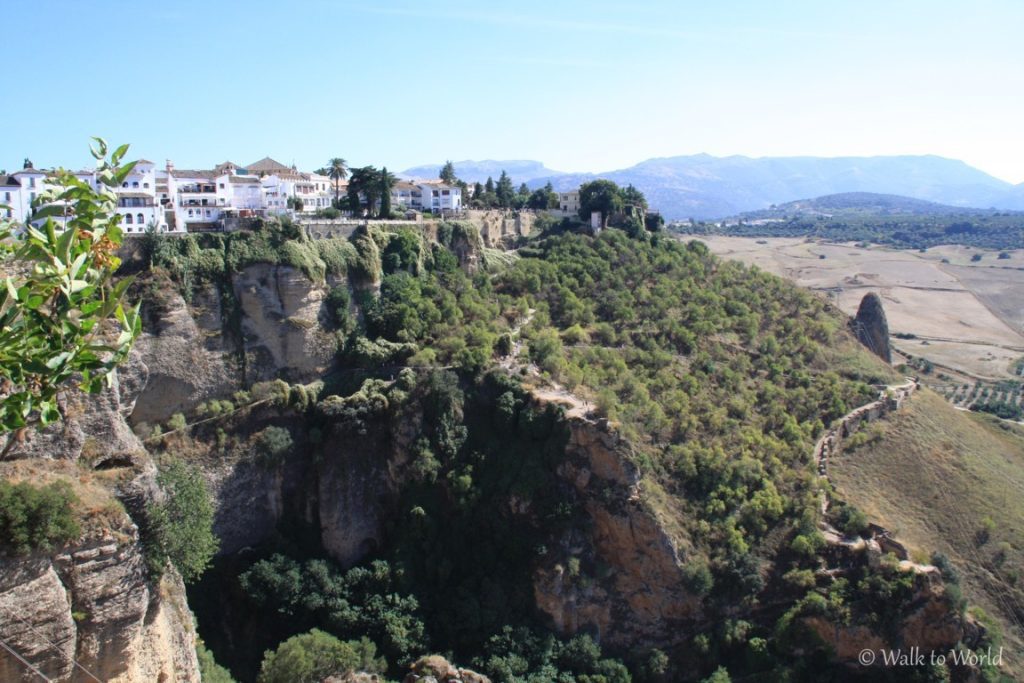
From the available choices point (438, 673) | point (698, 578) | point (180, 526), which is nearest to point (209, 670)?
point (180, 526)

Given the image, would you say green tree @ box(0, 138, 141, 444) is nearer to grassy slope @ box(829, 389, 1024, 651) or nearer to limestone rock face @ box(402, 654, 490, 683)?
limestone rock face @ box(402, 654, 490, 683)

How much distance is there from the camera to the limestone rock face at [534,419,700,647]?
97.5 feet

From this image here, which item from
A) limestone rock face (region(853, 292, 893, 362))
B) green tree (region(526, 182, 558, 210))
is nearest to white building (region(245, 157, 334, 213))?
green tree (region(526, 182, 558, 210))

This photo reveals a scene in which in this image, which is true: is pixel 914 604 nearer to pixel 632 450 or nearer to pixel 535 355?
pixel 632 450

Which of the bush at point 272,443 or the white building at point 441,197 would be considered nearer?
the bush at point 272,443

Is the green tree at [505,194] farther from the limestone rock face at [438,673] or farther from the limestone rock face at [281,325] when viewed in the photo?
the limestone rock face at [438,673]

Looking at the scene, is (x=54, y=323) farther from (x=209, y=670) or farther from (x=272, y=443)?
(x=272, y=443)

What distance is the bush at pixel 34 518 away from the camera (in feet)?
48.4

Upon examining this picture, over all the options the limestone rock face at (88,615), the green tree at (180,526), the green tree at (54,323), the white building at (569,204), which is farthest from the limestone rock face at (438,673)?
the white building at (569,204)

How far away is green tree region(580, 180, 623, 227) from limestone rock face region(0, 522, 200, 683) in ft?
139

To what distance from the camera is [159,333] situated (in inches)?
1203

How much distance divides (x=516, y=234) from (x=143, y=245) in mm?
27627

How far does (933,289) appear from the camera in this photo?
4215 inches

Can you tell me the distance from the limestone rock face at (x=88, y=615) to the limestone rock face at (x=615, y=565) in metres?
15.4
